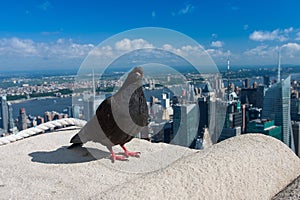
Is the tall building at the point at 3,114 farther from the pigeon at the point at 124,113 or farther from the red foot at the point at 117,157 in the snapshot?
the pigeon at the point at 124,113

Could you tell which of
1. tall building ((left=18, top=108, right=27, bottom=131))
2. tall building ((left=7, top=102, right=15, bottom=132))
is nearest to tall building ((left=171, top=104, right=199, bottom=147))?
tall building ((left=18, top=108, right=27, bottom=131))

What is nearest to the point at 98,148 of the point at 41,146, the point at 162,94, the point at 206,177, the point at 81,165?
the point at 81,165

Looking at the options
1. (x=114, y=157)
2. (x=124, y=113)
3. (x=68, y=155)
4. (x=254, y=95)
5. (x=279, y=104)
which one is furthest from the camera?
(x=254, y=95)

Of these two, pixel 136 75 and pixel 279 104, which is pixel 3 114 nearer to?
pixel 136 75

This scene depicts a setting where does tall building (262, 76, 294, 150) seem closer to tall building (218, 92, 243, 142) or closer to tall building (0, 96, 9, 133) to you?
tall building (218, 92, 243, 142)

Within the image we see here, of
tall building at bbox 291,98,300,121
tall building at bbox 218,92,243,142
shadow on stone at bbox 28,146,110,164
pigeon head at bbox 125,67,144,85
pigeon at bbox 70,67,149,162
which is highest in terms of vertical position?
pigeon head at bbox 125,67,144,85

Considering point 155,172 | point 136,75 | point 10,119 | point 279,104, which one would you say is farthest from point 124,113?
point 279,104
